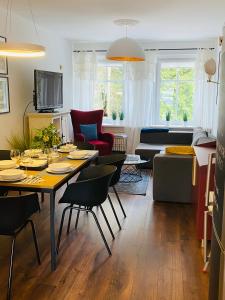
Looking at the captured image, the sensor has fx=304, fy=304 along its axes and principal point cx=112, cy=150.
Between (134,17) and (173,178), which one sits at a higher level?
(134,17)

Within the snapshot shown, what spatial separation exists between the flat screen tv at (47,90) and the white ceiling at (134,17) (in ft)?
2.91

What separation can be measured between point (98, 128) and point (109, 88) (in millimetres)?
1136

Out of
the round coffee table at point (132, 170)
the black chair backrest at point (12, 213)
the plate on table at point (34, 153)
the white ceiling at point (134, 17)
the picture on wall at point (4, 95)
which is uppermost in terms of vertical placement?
the white ceiling at point (134, 17)

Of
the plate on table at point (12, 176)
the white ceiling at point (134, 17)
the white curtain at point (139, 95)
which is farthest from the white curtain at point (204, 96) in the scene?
the plate on table at point (12, 176)

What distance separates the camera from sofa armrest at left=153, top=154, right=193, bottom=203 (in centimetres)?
390

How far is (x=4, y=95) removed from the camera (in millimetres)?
4457

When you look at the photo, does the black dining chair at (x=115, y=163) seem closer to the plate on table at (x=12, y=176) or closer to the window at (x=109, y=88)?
the plate on table at (x=12, y=176)

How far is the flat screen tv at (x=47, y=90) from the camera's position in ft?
16.4

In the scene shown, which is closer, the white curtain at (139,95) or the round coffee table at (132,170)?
the round coffee table at (132,170)

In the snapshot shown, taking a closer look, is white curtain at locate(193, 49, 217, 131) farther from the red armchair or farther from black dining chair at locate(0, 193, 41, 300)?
black dining chair at locate(0, 193, 41, 300)

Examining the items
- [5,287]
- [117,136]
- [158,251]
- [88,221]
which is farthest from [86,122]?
[5,287]

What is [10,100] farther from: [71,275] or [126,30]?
[71,275]

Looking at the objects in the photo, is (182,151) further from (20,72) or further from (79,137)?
(20,72)

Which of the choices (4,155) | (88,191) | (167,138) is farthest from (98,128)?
(88,191)
